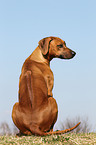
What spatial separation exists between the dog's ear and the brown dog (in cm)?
3

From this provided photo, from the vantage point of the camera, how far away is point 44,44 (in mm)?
8852

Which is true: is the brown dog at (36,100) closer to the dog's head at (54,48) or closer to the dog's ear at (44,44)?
the dog's ear at (44,44)

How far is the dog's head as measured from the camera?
881cm

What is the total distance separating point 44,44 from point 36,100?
1.81 m

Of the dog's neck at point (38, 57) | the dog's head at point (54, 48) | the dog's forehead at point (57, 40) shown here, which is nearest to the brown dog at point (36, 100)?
the dog's neck at point (38, 57)

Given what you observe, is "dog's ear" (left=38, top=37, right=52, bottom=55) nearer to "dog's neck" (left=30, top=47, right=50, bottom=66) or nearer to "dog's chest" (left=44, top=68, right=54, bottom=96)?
"dog's neck" (left=30, top=47, right=50, bottom=66)

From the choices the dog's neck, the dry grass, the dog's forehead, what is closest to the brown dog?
the dog's neck

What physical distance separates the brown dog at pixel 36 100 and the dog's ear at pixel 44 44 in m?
0.03

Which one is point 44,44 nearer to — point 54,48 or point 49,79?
point 54,48

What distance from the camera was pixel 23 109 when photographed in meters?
8.34

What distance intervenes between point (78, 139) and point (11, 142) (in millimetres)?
1843

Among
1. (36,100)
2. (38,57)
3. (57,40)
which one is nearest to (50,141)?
(36,100)

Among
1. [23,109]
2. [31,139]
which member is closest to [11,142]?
[31,139]

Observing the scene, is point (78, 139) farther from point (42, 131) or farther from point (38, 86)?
point (38, 86)
